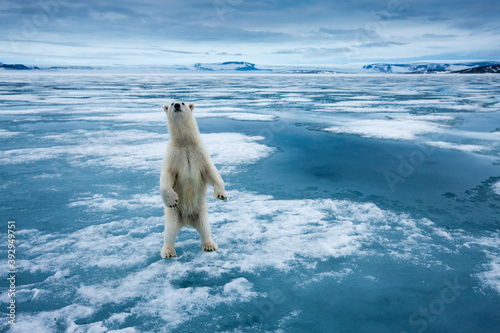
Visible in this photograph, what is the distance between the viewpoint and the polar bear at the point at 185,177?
3484 mm

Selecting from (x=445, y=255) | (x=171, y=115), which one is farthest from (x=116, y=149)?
(x=445, y=255)

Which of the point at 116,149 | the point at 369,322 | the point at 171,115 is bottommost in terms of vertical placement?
the point at 369,322

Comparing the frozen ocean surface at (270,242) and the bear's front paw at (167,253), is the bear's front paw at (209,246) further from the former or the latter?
the bear's front paw at (167,253)

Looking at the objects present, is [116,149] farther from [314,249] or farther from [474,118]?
[474,118]

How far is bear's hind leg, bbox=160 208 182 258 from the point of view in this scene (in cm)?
371

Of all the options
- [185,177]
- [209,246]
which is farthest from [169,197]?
[209,246]

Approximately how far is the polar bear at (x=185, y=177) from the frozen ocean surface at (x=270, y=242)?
15.0 inches

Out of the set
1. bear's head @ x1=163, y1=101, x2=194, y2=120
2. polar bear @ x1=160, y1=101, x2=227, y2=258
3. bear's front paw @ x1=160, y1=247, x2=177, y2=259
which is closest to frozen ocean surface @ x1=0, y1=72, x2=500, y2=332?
bear's front paw @ x1=160, y1=247, x2=177, y2=259

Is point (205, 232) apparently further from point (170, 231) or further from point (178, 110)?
point (178, 110)

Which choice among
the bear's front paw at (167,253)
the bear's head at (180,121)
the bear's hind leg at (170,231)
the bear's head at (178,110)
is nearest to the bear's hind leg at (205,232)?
the bear's hind leg at (170,231)

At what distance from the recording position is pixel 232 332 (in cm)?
270

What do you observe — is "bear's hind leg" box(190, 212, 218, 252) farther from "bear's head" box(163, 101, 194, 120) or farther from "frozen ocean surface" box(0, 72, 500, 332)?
"bear's head" box(163, 101, 194, 120)

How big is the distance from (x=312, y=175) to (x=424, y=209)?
2.23 m

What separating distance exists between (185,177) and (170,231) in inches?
24.4
